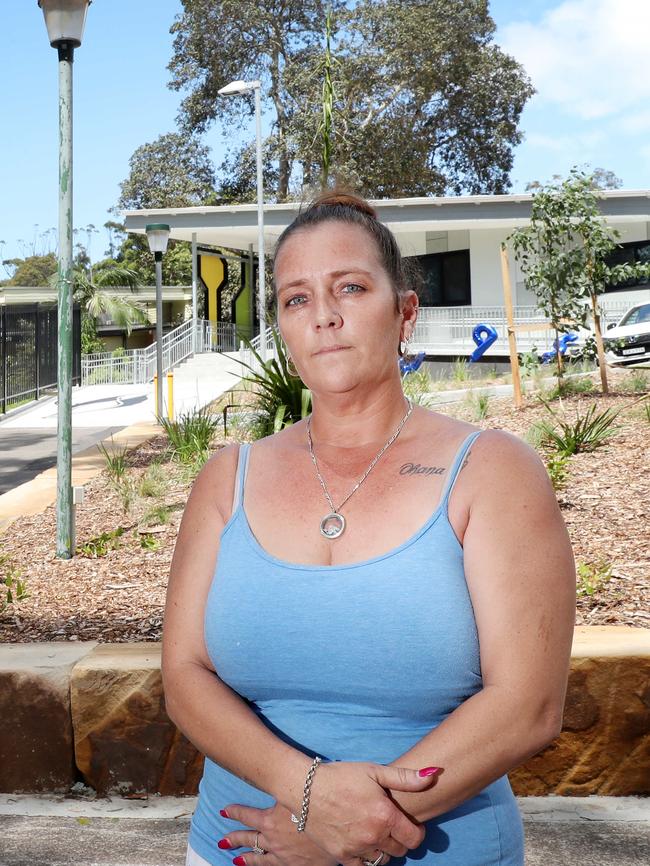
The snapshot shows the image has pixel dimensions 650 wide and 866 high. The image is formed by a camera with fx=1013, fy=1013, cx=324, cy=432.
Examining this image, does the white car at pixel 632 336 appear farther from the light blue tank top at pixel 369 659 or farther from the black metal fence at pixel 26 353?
the light blue tank top at pixel 369 659

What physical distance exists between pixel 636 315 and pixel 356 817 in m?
20.8

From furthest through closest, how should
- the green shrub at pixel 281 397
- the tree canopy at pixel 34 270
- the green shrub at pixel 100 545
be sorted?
the tree canopy at pixel 34 270, the green shrub at pixel 281 397, the green shrub at pixel 100 545

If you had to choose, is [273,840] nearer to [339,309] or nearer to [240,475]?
[240,475]

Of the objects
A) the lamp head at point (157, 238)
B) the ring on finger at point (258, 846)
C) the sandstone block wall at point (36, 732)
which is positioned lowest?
the sandstone block wall at point (36, 732)

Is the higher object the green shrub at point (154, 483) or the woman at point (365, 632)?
the woman at point (365, 632)

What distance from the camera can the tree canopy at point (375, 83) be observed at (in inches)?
1549

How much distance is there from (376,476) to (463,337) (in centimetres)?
2376

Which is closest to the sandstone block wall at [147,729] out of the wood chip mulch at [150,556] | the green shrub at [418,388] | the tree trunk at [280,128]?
the wood chip mulch at [150,556]

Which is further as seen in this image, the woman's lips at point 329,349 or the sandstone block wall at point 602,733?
the sandstone block wall at point 602,733

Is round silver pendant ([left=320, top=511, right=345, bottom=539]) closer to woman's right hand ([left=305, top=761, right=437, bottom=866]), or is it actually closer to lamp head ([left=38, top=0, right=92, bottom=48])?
woman's right hand ([left=305, top=761, right=437, bottom=866])

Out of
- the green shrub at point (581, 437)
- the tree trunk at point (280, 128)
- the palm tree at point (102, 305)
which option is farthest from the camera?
the tree trunk at point (280, 128)

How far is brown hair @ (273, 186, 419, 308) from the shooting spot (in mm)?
1952

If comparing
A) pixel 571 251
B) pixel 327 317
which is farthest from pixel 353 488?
pixel 571 251

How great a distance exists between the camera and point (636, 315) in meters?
21.1
